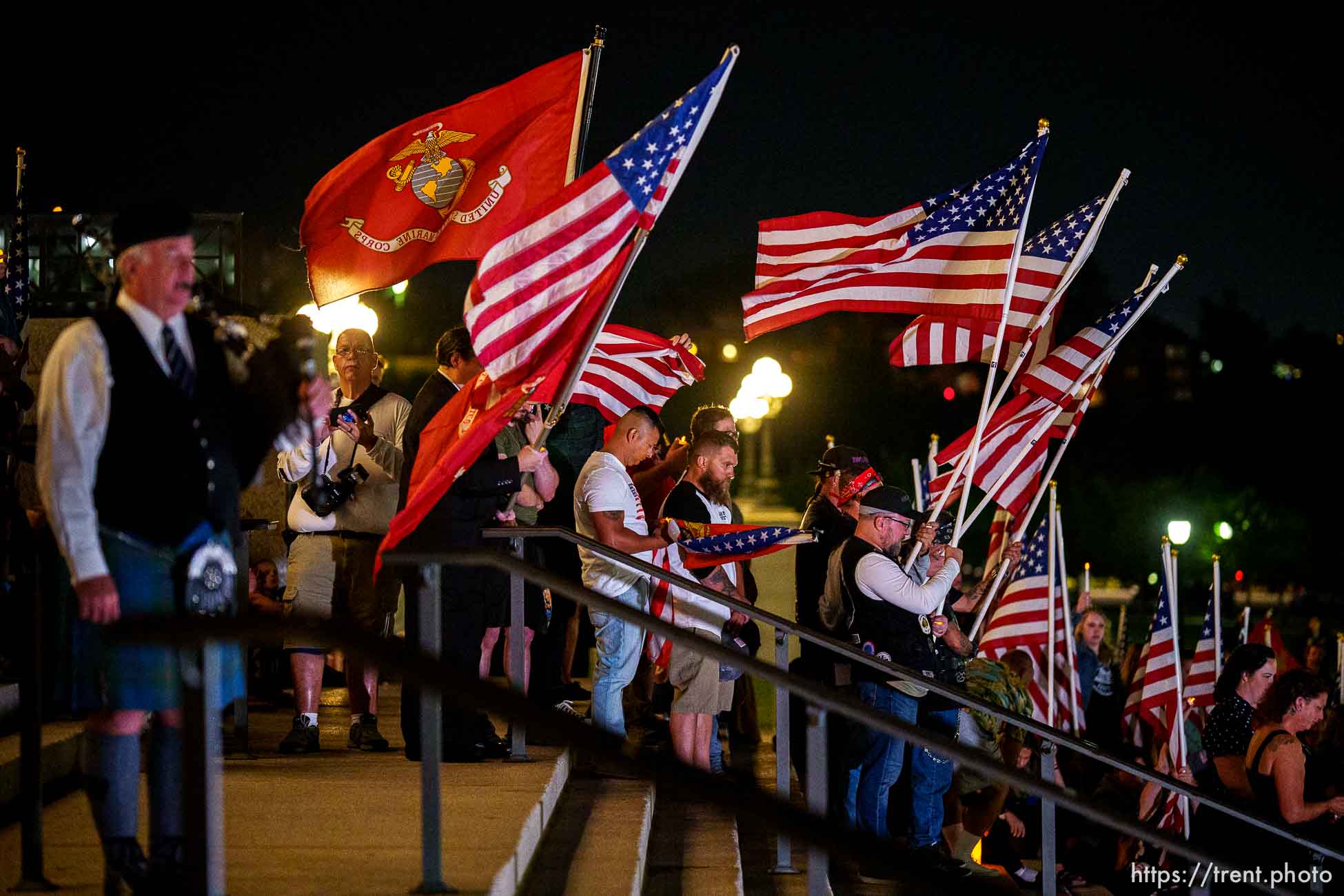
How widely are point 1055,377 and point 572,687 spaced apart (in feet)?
12.7

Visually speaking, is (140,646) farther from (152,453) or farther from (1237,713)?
(1237,713)

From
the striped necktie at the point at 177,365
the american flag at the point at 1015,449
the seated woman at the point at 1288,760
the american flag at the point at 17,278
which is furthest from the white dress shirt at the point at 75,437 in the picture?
the american flag at the point at 1015,449

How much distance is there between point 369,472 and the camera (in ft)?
25.8

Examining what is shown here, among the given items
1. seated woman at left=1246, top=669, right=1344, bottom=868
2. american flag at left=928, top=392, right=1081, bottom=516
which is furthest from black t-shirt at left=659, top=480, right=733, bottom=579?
seated woman at left=1246, top=669, right=1344, bottom=868

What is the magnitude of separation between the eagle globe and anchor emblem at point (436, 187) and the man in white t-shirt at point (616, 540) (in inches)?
55.1

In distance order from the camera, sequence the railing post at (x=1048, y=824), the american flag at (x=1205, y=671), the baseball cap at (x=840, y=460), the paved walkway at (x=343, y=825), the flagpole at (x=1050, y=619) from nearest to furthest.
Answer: the paved walkway at (x=343, y=825) → the railing post at (x=1048, y=824) → the baseball cap at (x=840, y=460) → the flagpole at (x=1050, y=619) → the american flag at (x=1205, y=671)

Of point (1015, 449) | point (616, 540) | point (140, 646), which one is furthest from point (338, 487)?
point (1015, 449)

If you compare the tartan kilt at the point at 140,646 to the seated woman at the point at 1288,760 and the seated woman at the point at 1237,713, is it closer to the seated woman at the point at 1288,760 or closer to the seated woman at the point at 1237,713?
the seated woman at the point at 1288,760

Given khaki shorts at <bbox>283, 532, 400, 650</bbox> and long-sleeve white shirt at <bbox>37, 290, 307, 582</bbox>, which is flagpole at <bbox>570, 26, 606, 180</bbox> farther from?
long-sleeve white shirt at <bbox>37, 290, 307, 582</bbox>

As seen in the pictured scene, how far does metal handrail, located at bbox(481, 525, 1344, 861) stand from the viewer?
6.75 meters

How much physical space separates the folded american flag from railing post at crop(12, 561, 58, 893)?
12.9 ft

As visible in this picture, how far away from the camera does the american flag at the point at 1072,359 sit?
10266 millimetres

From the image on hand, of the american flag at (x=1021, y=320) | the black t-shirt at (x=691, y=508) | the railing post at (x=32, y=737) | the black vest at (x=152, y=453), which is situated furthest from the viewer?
the american flag at (x=1021, y=320)

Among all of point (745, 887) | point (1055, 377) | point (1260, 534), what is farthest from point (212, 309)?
point (1260, 534)
